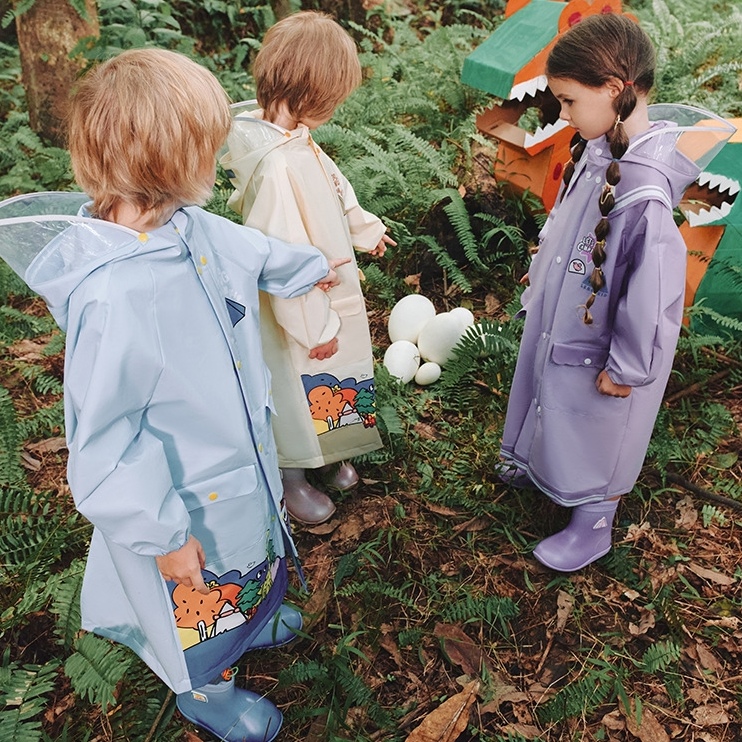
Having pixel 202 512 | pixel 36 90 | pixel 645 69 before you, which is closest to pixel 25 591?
pixel 202 512

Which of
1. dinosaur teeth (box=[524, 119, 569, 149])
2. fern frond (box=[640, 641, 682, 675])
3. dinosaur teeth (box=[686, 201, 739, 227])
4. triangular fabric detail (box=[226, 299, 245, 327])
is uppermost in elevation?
triangular fabric detail (box=[226, 299, 245, 327])

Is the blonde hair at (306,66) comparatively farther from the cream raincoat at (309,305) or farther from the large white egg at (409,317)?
the large white egg at (409,317)

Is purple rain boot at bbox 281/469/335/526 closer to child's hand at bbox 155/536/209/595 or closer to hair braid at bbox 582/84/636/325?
child's hand at bbox 155/536/209/595

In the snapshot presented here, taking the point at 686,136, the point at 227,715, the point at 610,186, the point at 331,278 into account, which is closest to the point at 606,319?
the point at 610,186

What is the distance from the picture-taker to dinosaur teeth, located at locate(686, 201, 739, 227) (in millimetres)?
2977

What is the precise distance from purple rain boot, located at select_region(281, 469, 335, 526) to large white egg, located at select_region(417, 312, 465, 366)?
93 cm

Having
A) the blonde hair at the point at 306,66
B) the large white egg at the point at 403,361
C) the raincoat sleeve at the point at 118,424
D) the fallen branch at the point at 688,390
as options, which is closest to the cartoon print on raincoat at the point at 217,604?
the raincoat sleeve at the point at 118,424

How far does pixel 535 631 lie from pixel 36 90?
4809 millimetres

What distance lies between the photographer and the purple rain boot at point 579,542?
244cm

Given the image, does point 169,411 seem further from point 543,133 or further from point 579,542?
point 543,133

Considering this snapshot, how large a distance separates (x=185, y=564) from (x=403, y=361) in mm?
1835

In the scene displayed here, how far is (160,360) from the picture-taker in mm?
1428

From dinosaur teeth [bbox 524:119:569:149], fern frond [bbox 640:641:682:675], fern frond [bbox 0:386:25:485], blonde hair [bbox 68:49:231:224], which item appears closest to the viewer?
blonde hair [bbox 68:49:231:224]

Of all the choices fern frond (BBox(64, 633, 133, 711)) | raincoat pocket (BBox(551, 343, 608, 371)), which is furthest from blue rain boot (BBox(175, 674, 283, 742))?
raincoat pocket (BBox(551, 343, 608, 371))
